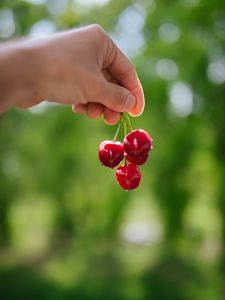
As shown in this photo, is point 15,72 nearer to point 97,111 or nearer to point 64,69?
point 64,69

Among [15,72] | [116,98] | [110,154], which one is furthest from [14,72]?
[110,154]

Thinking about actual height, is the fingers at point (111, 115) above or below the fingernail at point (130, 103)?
below

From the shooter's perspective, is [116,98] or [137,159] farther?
[137,159]

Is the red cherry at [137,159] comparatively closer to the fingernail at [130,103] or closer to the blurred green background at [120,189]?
the fingernail at [130,103]

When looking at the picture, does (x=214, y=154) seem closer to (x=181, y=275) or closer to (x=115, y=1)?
(x=181, y=275)

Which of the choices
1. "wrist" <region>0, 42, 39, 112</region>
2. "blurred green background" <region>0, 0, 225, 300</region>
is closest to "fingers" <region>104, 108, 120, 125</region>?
"wrist" <region>0, 42, 39, 112</region>

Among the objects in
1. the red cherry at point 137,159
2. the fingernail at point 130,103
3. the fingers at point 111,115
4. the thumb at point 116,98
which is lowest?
the red cherry at point 137,159

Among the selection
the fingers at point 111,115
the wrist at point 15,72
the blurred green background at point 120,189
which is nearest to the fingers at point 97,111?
the fingers at point 111,115

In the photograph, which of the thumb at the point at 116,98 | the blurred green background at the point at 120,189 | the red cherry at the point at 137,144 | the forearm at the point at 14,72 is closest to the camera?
the forearm at the point at 14,72
